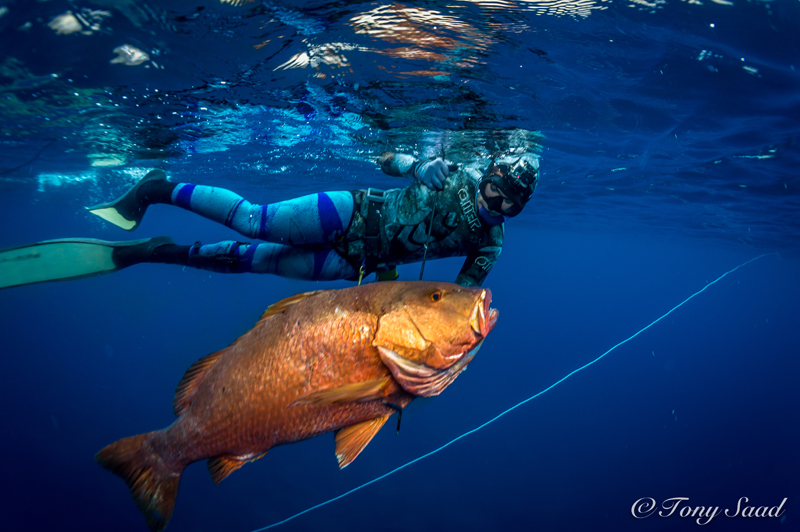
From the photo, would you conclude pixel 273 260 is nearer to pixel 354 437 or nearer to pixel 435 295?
pixel 354 437

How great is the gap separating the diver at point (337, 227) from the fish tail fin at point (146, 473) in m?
2.29

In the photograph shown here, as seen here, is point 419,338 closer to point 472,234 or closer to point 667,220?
point 472,234

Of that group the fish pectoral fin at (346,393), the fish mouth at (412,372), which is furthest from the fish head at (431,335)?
the fish pectoral fin at (346,393)

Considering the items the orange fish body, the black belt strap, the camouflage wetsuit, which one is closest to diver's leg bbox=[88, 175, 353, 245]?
the camouflage wetsuit

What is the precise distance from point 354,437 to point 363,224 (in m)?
2.54

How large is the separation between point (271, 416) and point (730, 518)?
24.4 m

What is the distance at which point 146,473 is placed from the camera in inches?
69.4

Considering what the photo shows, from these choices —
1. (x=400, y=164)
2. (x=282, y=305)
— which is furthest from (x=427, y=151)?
(x=282, y=305)

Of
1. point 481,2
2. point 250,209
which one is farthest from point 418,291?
point 481,2

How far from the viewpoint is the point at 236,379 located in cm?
158

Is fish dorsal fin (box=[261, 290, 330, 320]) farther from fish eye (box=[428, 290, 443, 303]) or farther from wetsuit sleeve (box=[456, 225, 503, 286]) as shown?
wetsuit sleeve (box=[456, 225, 503, 286])

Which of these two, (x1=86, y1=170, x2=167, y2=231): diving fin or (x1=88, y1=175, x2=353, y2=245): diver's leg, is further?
(x1=86, y1=170, x2=167, y2=231): diving fin

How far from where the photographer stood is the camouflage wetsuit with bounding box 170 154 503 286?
3684 mm

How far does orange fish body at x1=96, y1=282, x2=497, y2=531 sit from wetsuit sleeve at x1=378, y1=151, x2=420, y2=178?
8.20ft
